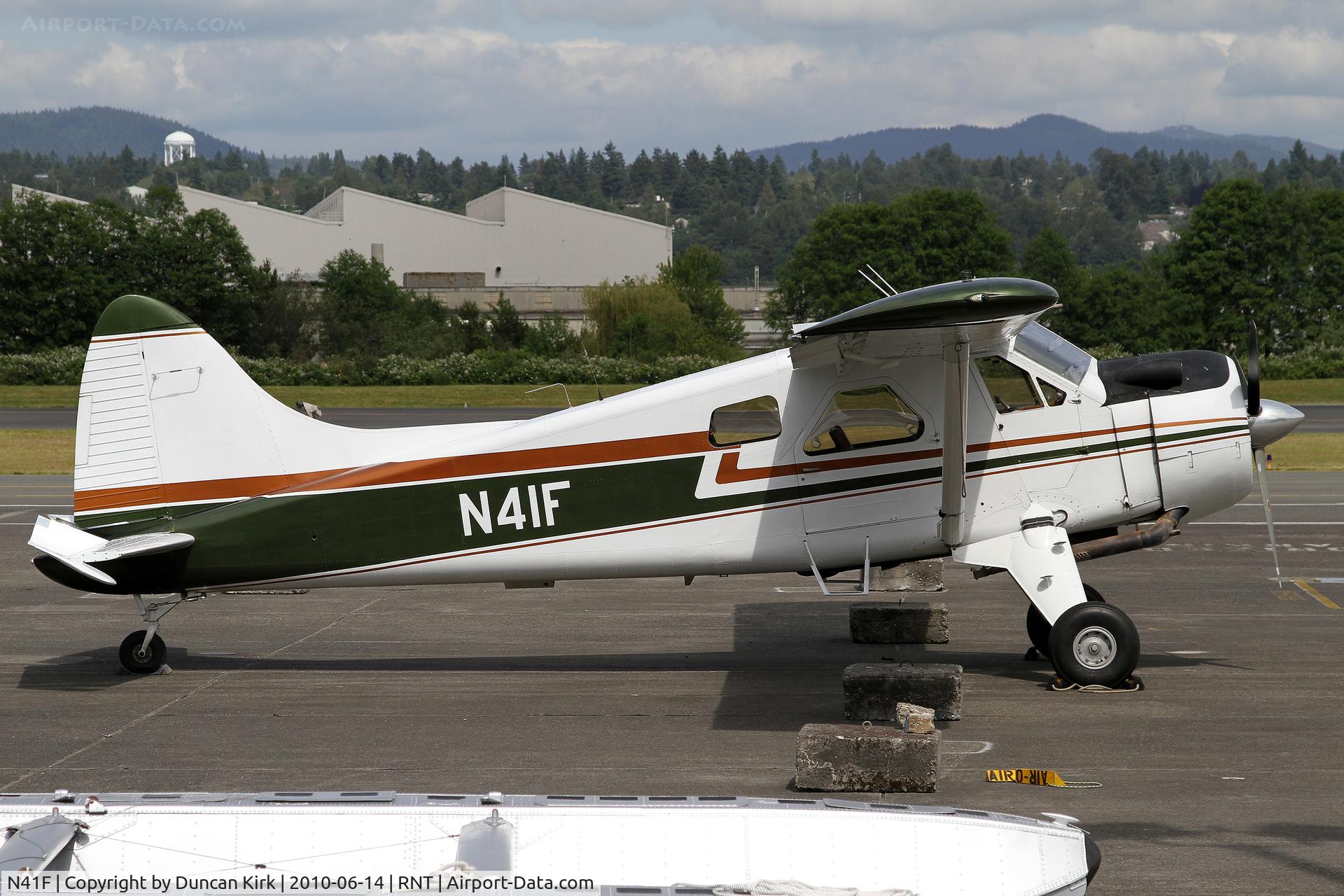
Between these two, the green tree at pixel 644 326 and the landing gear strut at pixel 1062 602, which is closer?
the landing gear strut at pixel 1062 602

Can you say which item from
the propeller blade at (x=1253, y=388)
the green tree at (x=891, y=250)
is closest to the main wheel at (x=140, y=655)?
the propeller blade at (x=1253, y=388)

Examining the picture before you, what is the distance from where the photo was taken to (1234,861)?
22.2 ft

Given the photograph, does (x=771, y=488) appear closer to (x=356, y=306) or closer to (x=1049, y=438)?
(x=1049, y=438)

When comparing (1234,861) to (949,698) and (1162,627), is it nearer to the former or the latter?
(949,698)

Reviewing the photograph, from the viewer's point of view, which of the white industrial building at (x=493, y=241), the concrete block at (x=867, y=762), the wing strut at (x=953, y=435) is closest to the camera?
the concrete block at (x=867, y=762)

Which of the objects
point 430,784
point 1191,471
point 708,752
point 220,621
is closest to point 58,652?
point 220,621

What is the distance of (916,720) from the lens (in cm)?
826

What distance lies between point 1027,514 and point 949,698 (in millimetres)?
1861

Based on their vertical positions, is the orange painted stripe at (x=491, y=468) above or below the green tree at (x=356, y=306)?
below

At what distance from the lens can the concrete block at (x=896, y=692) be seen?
30.9 ft

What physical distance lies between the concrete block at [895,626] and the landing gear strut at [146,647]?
6.16 m

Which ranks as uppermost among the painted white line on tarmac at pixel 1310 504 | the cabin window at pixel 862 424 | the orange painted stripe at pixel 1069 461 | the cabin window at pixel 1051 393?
the cabin window at pixel 1051 393

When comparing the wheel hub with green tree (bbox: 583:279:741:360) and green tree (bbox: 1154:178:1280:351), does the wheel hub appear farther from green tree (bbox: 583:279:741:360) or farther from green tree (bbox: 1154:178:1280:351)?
green tree (bbox: 1154:178:1280:351)

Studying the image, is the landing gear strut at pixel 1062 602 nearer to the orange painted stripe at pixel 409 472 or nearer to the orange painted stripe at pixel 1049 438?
the orange painted stripe at pixel 1049 438
